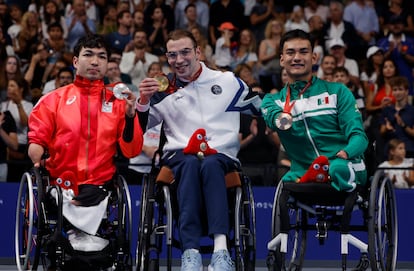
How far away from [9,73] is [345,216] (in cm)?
609

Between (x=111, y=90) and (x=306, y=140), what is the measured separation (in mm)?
1387

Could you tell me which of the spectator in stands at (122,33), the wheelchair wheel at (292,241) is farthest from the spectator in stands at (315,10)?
the wheelchair wheel at (292,241)

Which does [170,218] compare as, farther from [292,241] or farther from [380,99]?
[380,99]

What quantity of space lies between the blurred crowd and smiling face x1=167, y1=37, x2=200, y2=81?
115 inches

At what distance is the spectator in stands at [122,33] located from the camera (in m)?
13.3

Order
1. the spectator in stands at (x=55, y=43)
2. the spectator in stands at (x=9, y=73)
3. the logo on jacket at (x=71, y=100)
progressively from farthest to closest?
1. the spectator in stands at (x=55, y=43)
2. the spectator in stands at (x=9, y=73)
3. the logo on jacket at (x=71, y=100)

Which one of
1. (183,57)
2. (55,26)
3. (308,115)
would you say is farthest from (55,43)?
(308,115)

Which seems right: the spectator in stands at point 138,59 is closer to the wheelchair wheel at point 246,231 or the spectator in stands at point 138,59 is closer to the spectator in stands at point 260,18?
the spectator in stands at point 260,18

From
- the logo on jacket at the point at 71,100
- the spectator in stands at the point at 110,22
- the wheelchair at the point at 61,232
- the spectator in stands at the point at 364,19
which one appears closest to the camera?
the wheelchair at the point at 61,232

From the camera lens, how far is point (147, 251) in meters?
7.01

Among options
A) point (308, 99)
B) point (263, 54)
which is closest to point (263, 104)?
point (308, 99)

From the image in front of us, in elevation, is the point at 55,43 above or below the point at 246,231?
above

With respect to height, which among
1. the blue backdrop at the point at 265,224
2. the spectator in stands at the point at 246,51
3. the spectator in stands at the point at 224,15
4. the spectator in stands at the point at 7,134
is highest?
→ the spectator in stands at the point at 224,15

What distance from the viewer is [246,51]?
13.3 m
